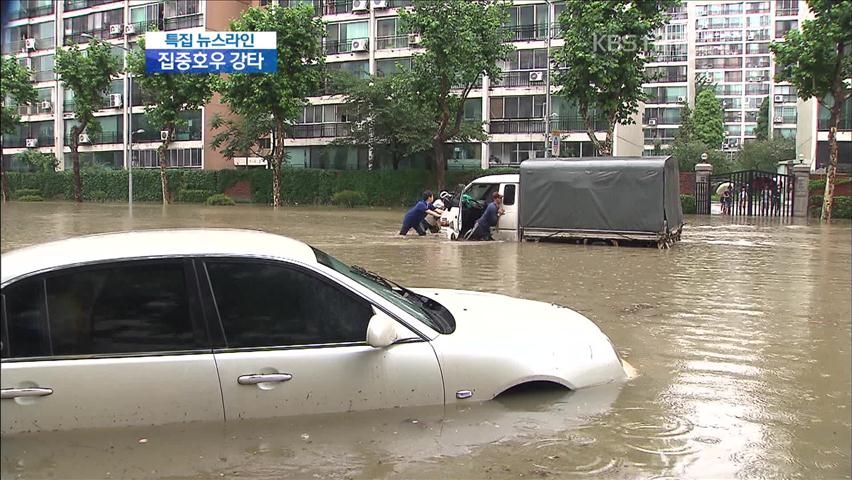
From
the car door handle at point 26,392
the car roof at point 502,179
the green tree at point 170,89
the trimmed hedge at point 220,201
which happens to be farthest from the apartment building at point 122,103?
the car door handle at point 26,392

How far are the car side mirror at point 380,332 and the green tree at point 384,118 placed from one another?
35.8 meters

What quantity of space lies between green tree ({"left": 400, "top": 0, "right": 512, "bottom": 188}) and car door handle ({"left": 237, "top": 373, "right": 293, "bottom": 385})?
1242 inches

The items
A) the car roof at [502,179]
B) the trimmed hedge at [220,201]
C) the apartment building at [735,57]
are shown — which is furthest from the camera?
the apartment building at [735,57]

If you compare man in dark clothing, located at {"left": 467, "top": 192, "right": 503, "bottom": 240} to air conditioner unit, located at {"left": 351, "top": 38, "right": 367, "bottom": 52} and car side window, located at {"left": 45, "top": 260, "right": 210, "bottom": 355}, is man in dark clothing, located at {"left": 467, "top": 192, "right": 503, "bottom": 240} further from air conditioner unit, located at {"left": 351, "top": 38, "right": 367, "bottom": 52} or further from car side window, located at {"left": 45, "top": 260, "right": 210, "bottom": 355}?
air conditioner unit, located at {"left": 351, "top": 38, "right": 367, "bottom": 52}

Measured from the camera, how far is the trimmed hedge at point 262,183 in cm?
4278

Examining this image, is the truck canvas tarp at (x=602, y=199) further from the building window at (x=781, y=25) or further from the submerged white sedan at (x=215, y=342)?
the building window at (x=781, y=25)

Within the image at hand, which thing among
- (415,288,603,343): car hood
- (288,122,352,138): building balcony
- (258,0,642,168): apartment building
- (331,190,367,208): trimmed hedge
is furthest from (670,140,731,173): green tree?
(415,288,603,343): car hood

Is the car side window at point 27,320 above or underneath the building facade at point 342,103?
underneath

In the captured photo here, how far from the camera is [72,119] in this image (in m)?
53.7

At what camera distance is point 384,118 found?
41594mm

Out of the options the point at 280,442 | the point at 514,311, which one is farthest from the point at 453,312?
the point at 280,442

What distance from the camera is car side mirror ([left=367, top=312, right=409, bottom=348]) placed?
391 cm

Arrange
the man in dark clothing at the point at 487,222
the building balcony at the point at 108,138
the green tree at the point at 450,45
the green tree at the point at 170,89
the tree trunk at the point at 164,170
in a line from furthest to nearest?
the building balcony at the point at 108,138 < the tree trunk at the point at 164,170 < the green tree at the point at 170,89 < the green tree at the point at 450,45 < the man in dark clothing at the point at 487,222

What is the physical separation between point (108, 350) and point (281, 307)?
33.4 inches
